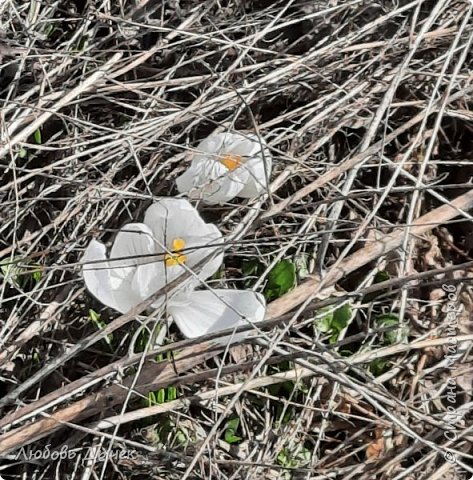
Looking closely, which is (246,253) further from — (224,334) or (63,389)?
(63,389)

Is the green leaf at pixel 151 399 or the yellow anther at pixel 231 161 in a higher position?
the yellow anther at pixel 231 161

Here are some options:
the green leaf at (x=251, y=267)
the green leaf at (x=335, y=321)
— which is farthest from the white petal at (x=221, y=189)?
the green leaf at (x=335, y=321)

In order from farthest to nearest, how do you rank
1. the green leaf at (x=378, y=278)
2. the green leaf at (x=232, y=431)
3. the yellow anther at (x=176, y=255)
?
the green leaf at (x=378, y=278)
the green leaf at (x=232, y=431)
the yellow anther at (x=176, y=255)

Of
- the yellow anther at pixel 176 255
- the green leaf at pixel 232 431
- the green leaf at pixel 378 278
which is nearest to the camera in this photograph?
the yellow anther at pixel 176 255

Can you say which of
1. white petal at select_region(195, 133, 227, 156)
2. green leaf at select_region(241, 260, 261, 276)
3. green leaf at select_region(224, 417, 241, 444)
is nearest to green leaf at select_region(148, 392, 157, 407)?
green leaf at select_region(224, 417, 241, 444)

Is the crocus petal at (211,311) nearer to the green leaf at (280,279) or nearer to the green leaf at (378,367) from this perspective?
the green leaf at (280,279)

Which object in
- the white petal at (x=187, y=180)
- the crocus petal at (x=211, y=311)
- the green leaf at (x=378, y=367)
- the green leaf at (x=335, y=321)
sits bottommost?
the green leaf at (x=378, y=367)

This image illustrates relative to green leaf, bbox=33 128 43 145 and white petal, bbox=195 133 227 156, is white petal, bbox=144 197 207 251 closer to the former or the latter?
white petal, bbox=195 133 227 156

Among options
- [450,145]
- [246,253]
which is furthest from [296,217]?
[450,145]
